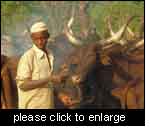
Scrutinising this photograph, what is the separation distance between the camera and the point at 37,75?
363 cm

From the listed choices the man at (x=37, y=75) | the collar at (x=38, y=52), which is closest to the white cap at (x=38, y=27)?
the man at (x=37, y=75)

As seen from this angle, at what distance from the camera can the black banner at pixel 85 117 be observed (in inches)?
144

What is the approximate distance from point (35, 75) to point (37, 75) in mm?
17

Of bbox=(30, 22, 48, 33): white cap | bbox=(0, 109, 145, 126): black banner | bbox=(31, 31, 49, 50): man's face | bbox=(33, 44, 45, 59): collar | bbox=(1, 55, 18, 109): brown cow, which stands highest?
bbox=(30, 22, 48, 33): white cap

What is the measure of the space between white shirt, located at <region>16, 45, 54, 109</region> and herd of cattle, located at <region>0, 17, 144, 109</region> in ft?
0.22

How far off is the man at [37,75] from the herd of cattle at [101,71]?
0.07 m

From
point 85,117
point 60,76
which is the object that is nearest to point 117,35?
point 60,76

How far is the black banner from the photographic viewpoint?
12.0ft

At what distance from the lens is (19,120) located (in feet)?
12.1

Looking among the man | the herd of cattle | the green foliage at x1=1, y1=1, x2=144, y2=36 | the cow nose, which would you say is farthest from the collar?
the cow nose

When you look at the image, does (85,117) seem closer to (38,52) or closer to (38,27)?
(38,52)

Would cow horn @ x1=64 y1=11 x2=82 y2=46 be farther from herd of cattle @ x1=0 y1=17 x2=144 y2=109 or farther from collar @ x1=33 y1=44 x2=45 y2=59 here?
collar @ x1=33 y1=44 x2=45 y2=59

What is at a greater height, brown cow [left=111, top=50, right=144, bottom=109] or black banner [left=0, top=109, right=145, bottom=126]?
brown cow [left=111, top=50, right=144, bottom=109]

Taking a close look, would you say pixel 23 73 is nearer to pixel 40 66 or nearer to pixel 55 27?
pixel 40 66
